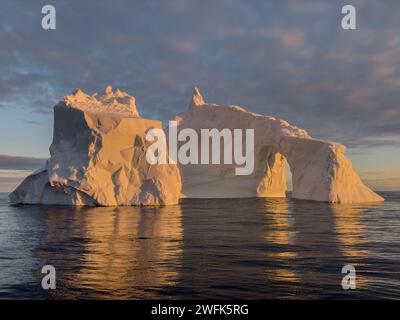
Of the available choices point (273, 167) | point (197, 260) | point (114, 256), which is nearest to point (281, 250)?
point (197, 260)

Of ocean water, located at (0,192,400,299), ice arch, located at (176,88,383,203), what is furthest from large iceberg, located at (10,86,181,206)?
ice arch, located at (176,88,383,203)

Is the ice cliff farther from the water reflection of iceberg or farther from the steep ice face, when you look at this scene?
the water reflection of iceberg

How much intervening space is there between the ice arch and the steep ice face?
13.3m

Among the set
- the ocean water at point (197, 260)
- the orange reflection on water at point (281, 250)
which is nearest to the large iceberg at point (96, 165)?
the ocean water at point (197, 260)

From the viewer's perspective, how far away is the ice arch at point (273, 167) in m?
38.2

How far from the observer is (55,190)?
102ft

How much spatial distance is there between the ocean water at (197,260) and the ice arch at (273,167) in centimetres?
1976

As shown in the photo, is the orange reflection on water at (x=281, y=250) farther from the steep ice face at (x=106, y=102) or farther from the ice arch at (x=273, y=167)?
the ice arch at (x=273, y=167)

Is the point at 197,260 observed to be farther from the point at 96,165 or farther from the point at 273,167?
the point at 273,167

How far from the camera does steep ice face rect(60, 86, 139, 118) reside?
32.2 m

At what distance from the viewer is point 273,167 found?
161 feet

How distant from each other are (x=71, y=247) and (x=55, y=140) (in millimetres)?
21509

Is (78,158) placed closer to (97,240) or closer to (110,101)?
(110,101)
